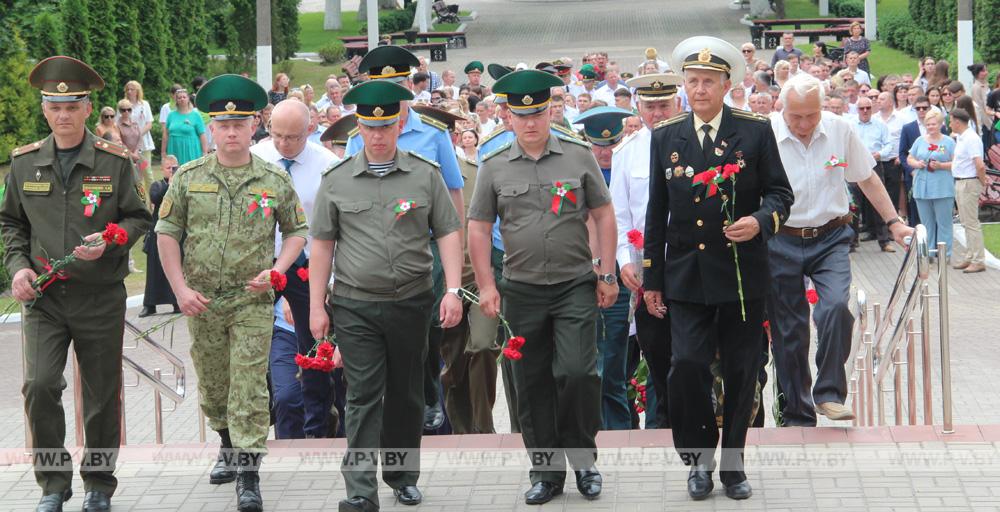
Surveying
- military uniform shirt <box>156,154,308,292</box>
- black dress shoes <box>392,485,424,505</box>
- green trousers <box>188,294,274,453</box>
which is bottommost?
black dress shoes <box>392,485,424,505</box>

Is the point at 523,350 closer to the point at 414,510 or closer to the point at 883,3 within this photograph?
the point at 414,510

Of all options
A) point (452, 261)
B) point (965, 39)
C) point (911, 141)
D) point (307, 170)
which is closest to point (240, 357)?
point (452, 261)

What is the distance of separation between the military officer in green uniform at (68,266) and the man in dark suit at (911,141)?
503 inches

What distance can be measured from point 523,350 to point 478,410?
80.3 inches

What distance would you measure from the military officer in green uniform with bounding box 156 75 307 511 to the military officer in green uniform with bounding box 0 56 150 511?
0.88 ft

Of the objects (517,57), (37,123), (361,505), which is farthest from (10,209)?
(517,57)

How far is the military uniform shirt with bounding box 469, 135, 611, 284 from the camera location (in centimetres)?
705

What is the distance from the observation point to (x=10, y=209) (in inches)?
282

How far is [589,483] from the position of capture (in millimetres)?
7051

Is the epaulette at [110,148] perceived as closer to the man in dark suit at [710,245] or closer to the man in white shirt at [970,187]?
the man in dark suit at [710,245]

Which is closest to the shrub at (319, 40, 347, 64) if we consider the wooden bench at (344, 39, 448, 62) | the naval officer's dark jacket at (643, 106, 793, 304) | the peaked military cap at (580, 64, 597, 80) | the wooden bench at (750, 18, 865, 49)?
the wooden bench at (344, 39, 448, 62)

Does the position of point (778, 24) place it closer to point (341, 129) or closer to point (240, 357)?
point (341, 129)

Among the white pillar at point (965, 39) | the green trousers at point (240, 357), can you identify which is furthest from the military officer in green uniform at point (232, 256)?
the white pillar at point (965, 39)

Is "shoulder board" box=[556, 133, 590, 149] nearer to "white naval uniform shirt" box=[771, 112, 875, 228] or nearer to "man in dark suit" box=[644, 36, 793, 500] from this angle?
"man in dark suit" box=[644, 36, 793, 500]
